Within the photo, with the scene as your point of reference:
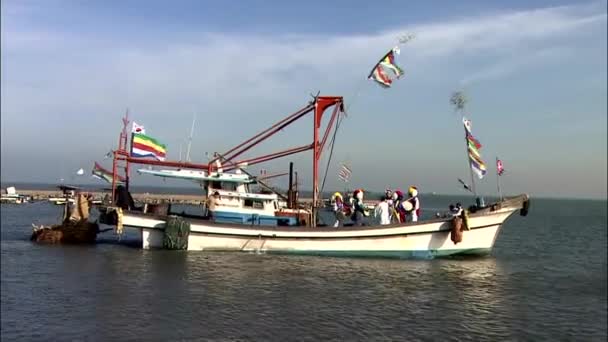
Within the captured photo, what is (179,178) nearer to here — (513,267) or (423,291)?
(423,291)

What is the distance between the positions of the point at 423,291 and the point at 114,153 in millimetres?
16256

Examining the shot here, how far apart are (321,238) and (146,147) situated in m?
9.49

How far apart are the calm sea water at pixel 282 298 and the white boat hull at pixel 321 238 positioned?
767mm

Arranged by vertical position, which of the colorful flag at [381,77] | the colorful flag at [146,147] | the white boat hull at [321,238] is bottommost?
the white boat hull at [321,238]

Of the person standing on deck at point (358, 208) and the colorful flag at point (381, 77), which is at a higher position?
the colorful flag at point (381, 77)

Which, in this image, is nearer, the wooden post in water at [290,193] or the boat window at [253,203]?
the boat window at [253,203]

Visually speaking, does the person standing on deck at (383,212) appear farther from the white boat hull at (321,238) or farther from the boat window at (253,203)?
the boat window at (253,203)

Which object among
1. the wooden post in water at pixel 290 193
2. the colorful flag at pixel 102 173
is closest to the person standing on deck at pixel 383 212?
the wooden post in water at pixel 290 193

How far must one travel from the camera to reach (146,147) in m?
26.7

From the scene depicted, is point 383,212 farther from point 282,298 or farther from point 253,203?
point 282,298

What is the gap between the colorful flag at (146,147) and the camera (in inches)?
1038

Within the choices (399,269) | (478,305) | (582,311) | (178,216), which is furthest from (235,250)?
(582,311)

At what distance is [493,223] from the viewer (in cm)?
2614

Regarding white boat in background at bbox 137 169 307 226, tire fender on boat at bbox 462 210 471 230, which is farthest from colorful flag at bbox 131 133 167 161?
tire fender on boat at bbox 462 210 471 230
